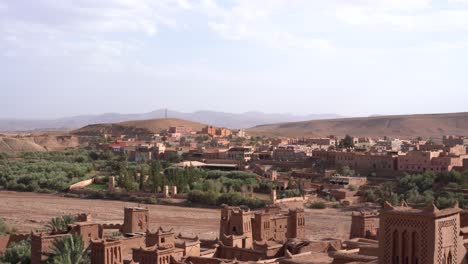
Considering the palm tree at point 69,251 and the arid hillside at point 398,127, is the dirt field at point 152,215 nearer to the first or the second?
the palm tree at point 69,251

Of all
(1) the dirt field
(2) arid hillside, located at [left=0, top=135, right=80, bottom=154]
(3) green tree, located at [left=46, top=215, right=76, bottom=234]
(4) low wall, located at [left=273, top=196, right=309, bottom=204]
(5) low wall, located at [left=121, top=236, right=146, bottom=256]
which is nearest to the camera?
(5) low wall, located at [left=121, top=236, right=146, bottom=256]

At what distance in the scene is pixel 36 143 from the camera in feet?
326

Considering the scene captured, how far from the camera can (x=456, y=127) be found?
5197 inches

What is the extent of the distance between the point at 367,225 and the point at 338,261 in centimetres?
832

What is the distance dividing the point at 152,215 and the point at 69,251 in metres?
21.9

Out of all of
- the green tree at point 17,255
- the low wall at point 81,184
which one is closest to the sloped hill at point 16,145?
the low wall at point 81,184

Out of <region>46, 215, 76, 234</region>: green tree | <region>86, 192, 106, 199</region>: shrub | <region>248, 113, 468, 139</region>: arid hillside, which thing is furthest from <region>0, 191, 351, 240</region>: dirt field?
<region>248, 113, 468, 139</region>: arid hillside

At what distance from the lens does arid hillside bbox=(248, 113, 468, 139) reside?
129m

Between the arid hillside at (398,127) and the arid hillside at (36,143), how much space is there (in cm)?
3600

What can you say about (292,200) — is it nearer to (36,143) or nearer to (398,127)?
(36,143)

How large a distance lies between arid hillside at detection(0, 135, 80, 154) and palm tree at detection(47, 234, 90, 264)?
66146 millimetres

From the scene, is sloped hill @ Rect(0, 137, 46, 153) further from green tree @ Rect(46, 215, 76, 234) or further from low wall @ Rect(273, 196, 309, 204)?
green tree @ Rect(46, 215, 76, 234)

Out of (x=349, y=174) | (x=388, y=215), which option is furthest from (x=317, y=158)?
(x=388, y=215)

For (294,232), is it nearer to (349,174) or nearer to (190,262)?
(190,262)
